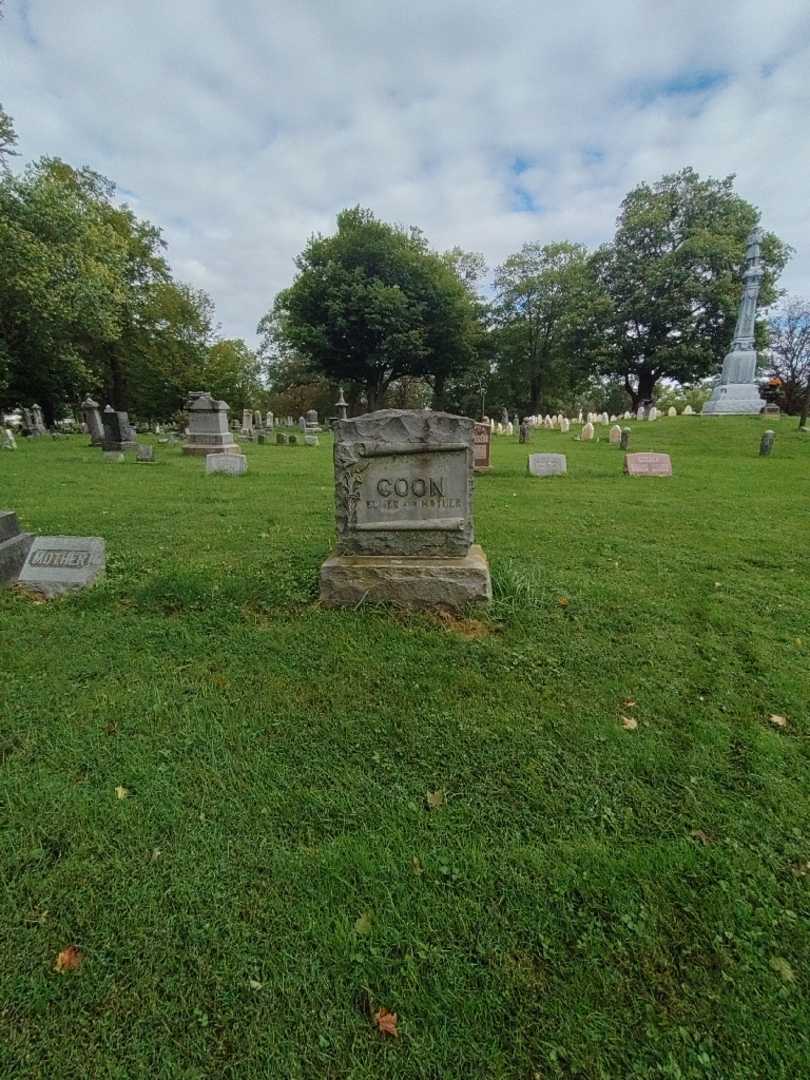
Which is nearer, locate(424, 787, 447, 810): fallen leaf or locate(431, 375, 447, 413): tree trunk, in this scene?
locate(424, 787, 447, 810): fallen leaf

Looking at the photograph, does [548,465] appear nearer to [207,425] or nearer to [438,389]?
[207,425]

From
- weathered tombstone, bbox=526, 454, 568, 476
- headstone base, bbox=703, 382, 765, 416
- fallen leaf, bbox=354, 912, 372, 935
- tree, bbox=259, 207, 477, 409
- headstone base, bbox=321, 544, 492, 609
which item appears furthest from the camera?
tree, bbox=259, 207, 477, 409

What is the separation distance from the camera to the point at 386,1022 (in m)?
1.32

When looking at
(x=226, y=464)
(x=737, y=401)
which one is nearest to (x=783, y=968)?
(x=226, y=464)

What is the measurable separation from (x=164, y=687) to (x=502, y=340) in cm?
3855

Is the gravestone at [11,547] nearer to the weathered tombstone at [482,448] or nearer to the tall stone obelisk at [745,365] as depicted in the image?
the weathered tombstone at [482,448]

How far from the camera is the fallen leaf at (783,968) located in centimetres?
139

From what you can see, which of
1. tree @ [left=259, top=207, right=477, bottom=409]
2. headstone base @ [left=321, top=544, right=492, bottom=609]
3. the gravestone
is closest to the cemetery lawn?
headstone base @ [left=321, top=544, right=492, bottom=609]

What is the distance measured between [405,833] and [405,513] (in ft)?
7.54

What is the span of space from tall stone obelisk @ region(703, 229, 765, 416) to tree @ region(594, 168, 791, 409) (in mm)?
4161

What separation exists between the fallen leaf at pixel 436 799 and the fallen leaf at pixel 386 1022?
70cm

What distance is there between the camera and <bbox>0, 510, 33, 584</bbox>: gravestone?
408 cm

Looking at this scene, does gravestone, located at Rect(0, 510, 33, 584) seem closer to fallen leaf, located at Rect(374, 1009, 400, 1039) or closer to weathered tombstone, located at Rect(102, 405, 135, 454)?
fallen leaf, located at Rect(374, 1009, 400, 1039)

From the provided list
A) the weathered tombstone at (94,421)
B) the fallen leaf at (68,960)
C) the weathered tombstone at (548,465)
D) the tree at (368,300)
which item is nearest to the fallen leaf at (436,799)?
the fallen leaf at (68,960)
